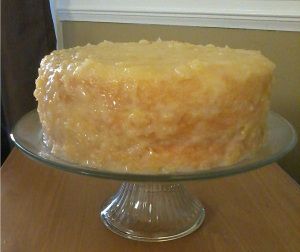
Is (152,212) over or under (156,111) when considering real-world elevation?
under

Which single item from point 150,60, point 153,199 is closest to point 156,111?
point 150,60

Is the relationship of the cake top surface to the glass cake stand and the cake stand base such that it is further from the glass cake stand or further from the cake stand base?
the cake stand base

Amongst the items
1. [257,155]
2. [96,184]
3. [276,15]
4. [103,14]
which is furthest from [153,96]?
[103,14]

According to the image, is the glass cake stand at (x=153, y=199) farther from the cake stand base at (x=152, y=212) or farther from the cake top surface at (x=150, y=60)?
the cake top surface at (x=150, y=60)

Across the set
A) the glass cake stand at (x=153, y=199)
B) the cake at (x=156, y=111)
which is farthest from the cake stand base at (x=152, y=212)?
the cake at (x=156, y=111)

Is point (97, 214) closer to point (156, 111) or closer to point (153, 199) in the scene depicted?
point (153, 199)

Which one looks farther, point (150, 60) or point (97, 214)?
point (97, 214)
